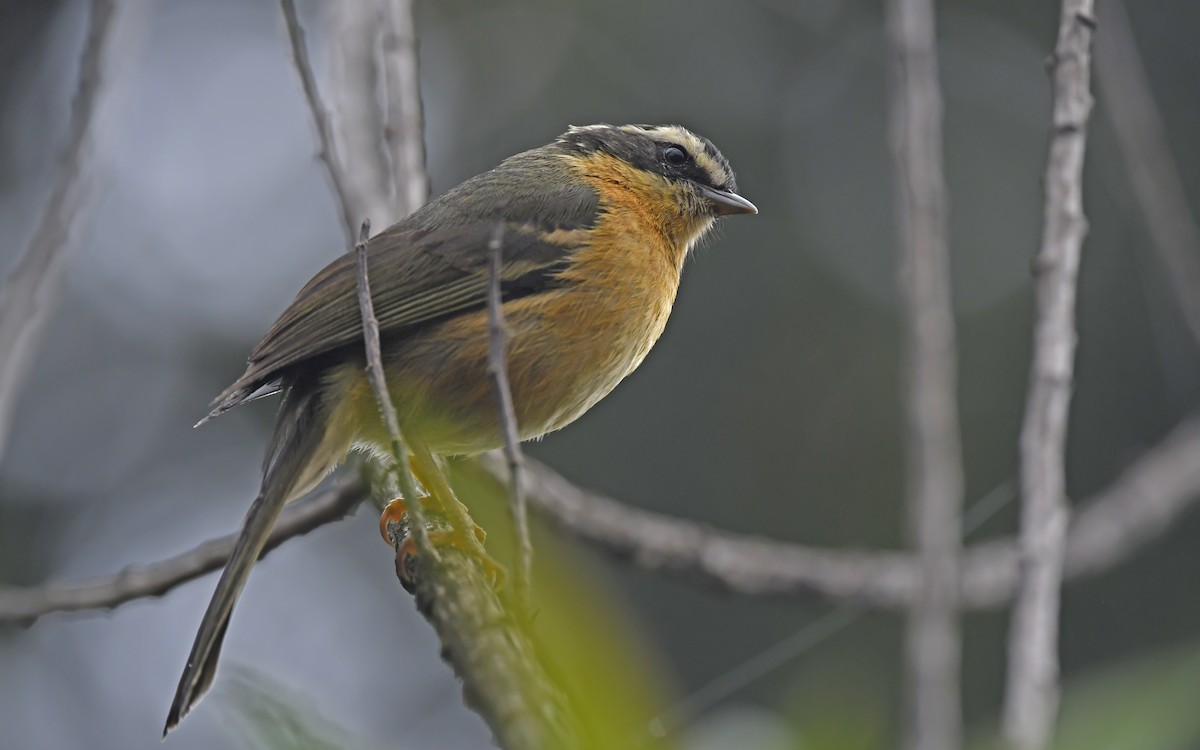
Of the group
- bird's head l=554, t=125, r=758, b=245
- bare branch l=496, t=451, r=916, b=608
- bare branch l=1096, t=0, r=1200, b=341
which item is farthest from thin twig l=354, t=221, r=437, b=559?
bird's head l=554, t=125, r=758, b=245

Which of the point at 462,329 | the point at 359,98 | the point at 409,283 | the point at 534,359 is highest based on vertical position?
the point at 359,98

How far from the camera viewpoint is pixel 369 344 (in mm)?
2609

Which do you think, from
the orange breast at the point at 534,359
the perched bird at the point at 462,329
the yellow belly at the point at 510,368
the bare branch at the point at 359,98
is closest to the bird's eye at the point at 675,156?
the perched bird at the point at 462,329

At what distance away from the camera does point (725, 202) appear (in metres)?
4.84

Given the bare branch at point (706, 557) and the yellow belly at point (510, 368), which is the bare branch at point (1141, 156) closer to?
the bare branch at point (706, 557)

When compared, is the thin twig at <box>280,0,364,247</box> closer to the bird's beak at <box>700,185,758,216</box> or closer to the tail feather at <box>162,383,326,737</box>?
the tail feather at <box>162,383,326,737</box>

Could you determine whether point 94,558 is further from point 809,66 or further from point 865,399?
point 809,66

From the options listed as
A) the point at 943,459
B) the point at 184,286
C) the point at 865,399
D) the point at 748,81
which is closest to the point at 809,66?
the point at 748,81

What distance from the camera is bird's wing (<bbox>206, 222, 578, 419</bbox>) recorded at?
12.4ft

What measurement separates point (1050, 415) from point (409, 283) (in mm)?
2590

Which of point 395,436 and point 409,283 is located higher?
point 409,283

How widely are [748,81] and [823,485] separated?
359 cm

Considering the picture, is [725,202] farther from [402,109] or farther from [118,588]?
[118,588]

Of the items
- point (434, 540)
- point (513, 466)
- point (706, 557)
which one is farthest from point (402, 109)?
point (513, 466)
